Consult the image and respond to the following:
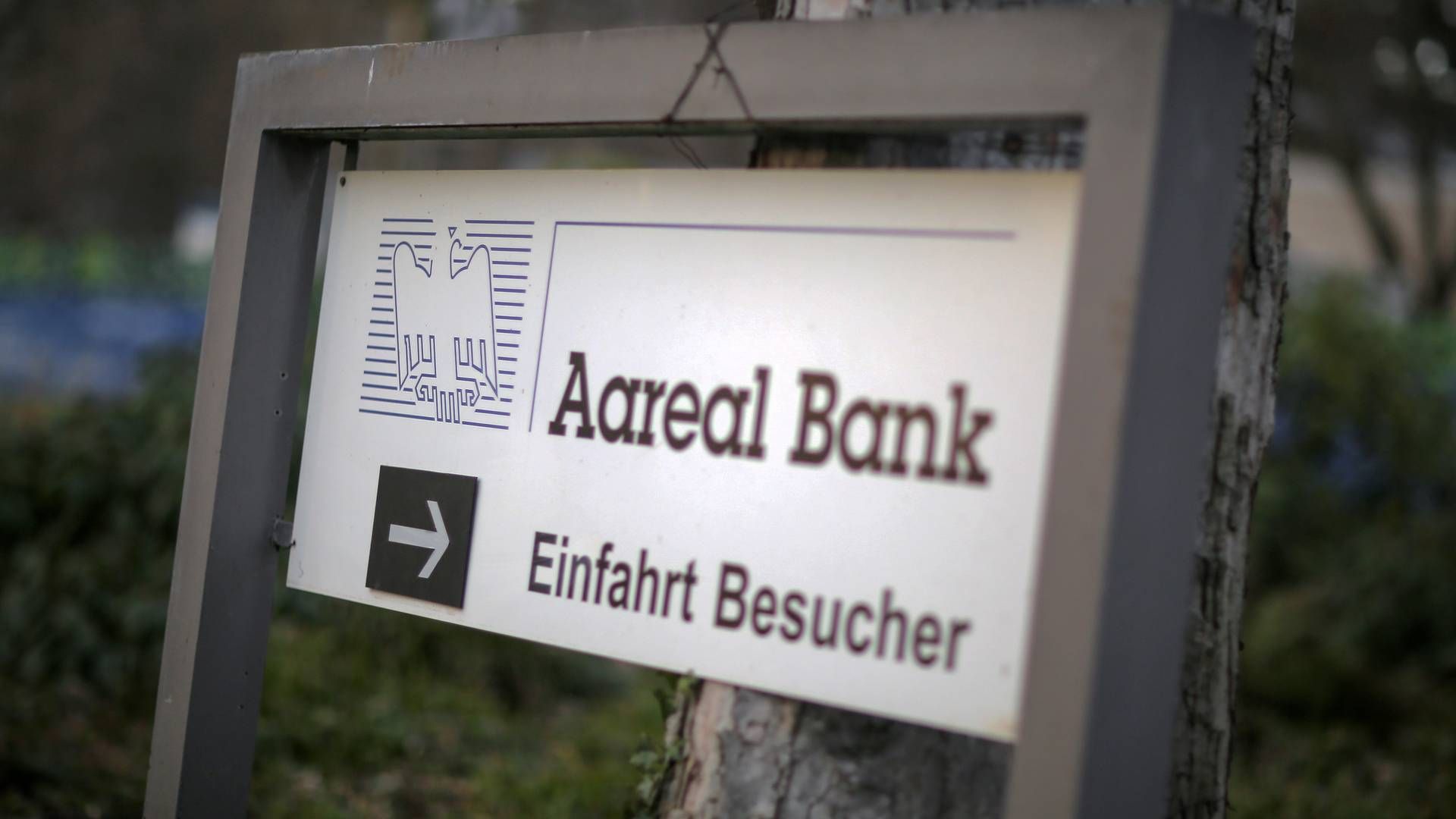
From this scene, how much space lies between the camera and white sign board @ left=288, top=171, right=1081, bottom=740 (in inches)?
54.6

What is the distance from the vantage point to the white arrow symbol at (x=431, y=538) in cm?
180

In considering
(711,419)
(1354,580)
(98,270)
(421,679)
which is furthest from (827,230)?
(98,270)

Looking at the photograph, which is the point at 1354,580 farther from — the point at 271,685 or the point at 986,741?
the point at 986,741

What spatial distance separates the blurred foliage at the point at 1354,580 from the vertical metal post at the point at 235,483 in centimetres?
332

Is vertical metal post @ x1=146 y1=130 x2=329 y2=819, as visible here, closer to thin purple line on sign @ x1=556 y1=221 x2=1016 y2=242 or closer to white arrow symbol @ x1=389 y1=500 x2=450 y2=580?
white arrow symbol @ x1=389 y1=500 x2=450 y2=580

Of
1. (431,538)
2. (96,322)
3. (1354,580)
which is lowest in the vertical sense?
(1354,580)

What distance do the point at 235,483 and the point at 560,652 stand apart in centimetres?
376

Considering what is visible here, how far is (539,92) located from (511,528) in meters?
0.62

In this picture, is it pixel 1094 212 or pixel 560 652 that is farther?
pixel 560 652

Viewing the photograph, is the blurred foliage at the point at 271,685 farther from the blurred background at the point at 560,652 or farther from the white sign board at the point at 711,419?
the white sign board at the point at 711,419

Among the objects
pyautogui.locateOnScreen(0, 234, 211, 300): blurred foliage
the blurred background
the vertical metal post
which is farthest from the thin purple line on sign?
pyautogui.locateOnScreen(0, 234, 211, 300): blurred foliage

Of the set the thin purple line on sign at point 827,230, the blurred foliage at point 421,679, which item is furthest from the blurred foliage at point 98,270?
the thin purple line on sign at point 827,230

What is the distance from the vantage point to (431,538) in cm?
181

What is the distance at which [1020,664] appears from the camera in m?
1.34
